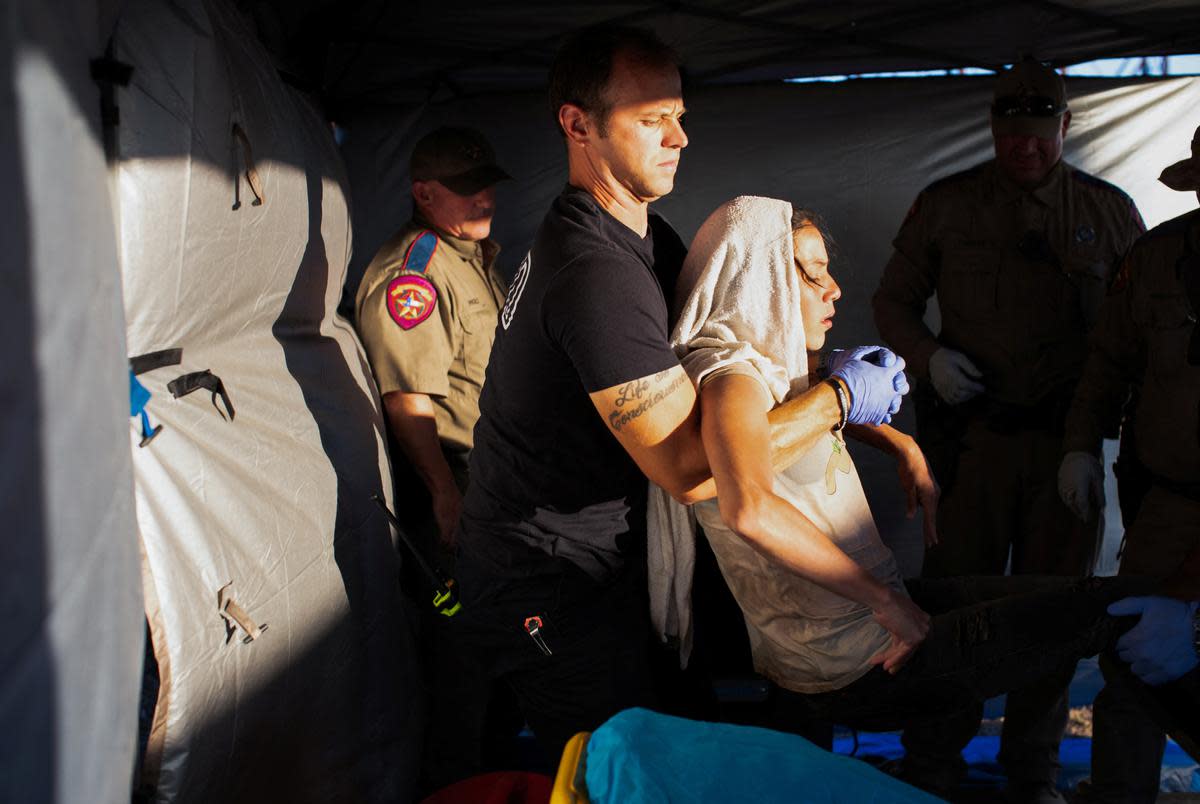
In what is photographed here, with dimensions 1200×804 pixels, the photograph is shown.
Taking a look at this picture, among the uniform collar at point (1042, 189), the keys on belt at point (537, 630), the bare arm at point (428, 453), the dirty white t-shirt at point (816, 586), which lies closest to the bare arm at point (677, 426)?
the dirty white t-shirt at point (816, 586)

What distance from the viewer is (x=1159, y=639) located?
6.97 ft

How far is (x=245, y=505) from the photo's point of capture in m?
2.13

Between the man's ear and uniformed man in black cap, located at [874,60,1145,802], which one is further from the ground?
the man's ear

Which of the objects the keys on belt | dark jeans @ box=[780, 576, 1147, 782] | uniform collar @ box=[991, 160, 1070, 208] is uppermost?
uniform collar @ box=[991, 160, 1070, 208]

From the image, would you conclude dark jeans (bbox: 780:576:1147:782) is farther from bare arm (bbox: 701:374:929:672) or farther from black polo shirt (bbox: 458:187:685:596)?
black polo shirt (bbox: 458:187:685:596)

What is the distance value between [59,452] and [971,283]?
10.5 ft

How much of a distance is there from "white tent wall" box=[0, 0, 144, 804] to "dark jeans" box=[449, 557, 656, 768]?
1006 millimetres

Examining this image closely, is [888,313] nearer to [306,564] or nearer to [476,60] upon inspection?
[476,60]

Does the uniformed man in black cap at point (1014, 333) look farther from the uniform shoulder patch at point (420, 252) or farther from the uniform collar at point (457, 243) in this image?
the uniform shoulder patch at point (420, 252)

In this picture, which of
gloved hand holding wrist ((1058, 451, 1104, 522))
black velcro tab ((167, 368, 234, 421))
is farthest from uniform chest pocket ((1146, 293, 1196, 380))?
black velcro tab ((167, 368, 234, 421))

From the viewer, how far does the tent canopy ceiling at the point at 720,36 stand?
3.54m

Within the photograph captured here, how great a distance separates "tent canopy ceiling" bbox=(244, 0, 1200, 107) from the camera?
3.54 metres

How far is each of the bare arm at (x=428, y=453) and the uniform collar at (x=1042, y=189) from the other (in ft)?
7.24

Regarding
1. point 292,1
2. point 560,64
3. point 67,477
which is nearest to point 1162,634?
point 560,64
